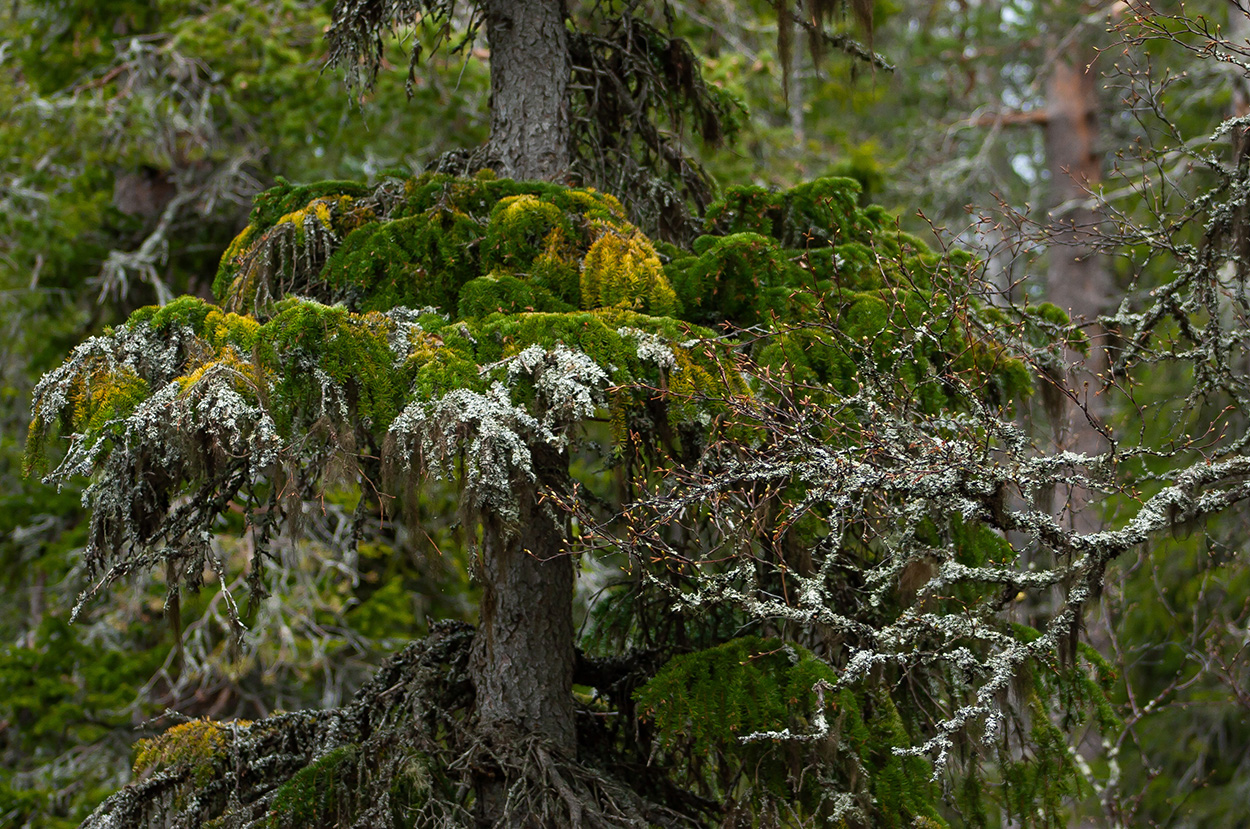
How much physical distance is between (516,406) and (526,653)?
1.52m

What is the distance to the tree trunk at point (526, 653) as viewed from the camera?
450 cm

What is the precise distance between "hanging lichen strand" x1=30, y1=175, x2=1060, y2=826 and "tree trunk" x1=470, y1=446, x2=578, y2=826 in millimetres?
153

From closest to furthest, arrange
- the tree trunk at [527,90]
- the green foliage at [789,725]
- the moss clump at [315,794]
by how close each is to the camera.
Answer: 1. the green foliage at [789,725]
2. the moss clump at [315,794]
3. the tree trunk at [527,90]

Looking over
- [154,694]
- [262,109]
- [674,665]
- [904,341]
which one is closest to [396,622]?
[154,694]

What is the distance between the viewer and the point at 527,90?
4.94 m

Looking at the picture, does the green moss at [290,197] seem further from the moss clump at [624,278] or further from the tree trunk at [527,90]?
the moss clump at [624,278]

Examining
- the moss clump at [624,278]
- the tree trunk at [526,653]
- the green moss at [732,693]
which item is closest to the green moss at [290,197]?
the moss clump at [624,278]

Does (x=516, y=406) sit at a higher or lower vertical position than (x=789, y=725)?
higher

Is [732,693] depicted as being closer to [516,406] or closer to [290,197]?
[516,406]

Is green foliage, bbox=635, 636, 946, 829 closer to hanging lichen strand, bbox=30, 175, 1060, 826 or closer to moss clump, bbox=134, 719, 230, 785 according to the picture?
hanging lichen strand, bbox=30, 175, 1060, 826

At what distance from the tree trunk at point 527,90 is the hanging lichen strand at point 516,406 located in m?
0.56

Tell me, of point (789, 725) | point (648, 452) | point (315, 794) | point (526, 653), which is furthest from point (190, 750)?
point (789, 725)

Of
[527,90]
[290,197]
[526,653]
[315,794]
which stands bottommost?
[315,794]

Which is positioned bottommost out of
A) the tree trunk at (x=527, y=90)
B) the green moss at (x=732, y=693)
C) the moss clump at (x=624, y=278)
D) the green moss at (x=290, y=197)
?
the green moss at (x=732, y=693)
